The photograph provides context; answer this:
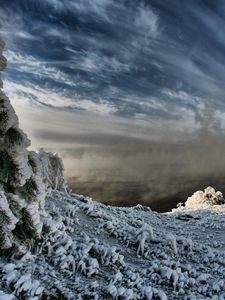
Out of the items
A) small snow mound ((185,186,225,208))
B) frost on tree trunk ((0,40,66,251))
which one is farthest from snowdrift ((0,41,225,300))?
small snow mound ((185,186,225,208))

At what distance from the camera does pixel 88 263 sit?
62.1 ft

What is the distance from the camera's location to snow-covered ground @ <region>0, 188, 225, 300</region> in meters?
15.7

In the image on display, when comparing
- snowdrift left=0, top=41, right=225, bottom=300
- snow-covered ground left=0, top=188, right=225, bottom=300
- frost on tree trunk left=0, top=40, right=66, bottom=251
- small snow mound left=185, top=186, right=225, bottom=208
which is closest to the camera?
snow-covered ground left=0, top=188, right=225, bottom=300

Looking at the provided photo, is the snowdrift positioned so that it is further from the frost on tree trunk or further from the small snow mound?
the small snow mound

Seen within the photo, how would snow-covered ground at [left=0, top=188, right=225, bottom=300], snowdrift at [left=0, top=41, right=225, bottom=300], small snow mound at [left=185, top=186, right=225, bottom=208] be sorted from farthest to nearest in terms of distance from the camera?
small snow mound at [left=185, top=186, right=225, bottom=208], snowdrift at [left=0, top=41, right=225, bottom=300], snow-covered ground at [left=0, top=188, right=225, bottom=300]

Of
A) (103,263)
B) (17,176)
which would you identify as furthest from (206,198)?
(17,176)

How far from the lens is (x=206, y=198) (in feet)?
211

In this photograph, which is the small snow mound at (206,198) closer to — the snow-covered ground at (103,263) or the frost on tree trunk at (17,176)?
the snow-covered ground at (103,263)

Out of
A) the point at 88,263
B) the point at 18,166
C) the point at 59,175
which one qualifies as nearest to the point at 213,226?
the point at 59,175

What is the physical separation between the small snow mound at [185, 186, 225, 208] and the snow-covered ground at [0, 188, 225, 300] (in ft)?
106

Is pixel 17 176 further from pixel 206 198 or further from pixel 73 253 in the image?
pixel 206 198

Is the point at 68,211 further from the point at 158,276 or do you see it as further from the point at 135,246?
the point at 158,276

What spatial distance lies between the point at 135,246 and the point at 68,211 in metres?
4.15

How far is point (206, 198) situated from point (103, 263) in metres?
46.2
